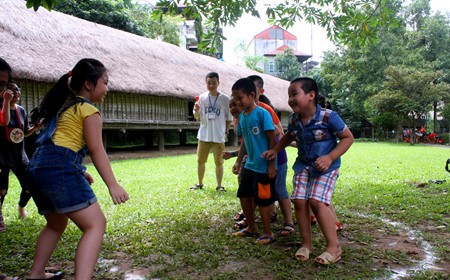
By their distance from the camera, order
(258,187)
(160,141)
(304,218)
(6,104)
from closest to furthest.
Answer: (304,218), (6,104), (258,187), (160,141)

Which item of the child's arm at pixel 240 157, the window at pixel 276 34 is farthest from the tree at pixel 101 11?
the window at pixel 276 34


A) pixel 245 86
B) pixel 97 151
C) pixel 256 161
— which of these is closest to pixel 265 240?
pixel 256 161

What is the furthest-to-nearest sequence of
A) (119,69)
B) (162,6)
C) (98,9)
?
(98,9), (119,69), (162,6)

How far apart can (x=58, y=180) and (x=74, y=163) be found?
0.14 meters

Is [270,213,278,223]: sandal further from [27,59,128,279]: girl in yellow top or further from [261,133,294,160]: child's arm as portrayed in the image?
[27,59,128,279]: girl in yellow top

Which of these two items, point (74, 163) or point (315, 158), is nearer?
point (74, 163)

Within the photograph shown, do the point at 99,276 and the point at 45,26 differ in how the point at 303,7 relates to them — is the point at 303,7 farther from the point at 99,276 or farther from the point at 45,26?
the point at 45,26

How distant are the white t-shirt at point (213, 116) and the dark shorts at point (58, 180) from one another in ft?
12.2

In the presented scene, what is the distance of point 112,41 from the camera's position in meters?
15.0

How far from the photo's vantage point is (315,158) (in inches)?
115

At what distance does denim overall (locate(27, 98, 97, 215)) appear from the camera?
2133mm

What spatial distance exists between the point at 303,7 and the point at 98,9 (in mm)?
20228

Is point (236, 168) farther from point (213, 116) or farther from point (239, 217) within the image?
point (213, 116)

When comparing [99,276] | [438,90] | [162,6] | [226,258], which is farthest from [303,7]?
[438,90]
